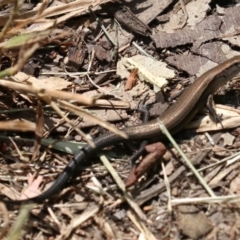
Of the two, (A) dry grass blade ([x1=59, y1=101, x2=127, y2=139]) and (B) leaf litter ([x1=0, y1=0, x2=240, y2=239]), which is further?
(B) leaf litter ([x1=0, y1=0, x2=240, y2=239])

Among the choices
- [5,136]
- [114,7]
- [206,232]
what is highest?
[114,7]

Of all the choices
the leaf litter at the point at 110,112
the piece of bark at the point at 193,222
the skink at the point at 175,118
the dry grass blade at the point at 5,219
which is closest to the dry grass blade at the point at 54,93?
the leaf litter at the point at 110,112

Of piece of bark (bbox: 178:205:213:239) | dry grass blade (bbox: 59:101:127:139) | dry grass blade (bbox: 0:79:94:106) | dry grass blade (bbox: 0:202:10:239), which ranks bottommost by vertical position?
piece of bark (bbox: 178:205:213:239)

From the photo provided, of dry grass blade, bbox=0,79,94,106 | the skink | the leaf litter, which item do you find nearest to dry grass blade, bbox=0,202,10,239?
the leaf litter

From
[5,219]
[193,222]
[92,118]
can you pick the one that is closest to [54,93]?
[92,118]

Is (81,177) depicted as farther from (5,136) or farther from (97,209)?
(5,136)

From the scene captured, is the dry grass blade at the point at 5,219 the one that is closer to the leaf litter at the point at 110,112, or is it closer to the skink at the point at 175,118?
the leaf litter at the point at 110,112

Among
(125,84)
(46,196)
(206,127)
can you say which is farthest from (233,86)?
(46,196)

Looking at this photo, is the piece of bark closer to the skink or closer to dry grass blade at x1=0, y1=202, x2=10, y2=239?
the skink
